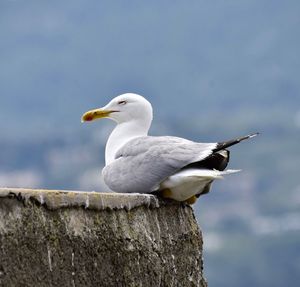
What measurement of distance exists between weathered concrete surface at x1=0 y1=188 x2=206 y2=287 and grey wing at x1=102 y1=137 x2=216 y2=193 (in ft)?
0.69

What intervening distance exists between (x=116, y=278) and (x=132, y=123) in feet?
6.87

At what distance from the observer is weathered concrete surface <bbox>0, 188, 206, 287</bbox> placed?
4.10 meters

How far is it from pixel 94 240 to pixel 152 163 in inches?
51.6

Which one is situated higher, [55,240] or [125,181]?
[125,181]

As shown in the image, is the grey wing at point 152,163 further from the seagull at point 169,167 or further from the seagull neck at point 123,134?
the seagull neck at point 123,134

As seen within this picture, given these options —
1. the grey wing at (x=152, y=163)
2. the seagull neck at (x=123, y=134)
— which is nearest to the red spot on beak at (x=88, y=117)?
the seagull neck at (x=123, y=134)

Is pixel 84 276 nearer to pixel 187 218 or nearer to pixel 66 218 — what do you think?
pixel 66 218

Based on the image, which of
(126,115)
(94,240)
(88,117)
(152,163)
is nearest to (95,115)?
(88,117)

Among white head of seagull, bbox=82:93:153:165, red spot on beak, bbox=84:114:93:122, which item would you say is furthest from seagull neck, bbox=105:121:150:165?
red spot on beak, bbox=84:114:93:122

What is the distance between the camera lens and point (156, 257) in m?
5.31

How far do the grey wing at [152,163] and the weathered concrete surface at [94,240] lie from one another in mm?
210

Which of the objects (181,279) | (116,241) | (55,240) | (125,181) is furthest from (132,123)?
(55,240)

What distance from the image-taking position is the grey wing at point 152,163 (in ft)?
19.1

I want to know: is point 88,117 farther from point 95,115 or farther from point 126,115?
point 126,115
